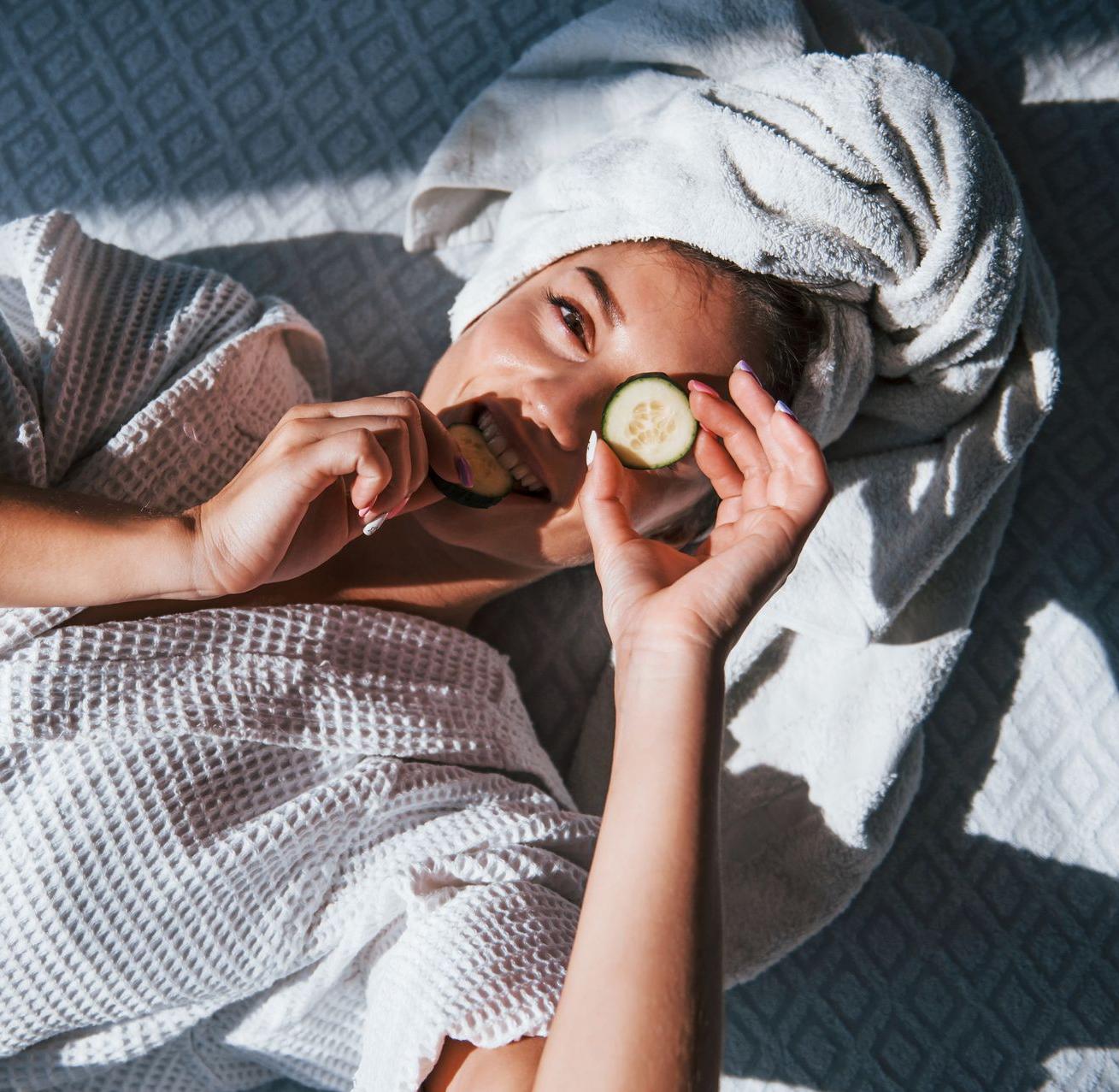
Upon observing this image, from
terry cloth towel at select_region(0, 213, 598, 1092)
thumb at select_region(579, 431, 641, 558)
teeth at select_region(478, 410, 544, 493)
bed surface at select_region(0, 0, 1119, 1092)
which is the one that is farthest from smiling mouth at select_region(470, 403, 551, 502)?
bed surface at select_region(0, 0, 1119, 1092)

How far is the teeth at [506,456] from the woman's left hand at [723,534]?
7 cm

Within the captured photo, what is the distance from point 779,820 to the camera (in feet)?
5.34

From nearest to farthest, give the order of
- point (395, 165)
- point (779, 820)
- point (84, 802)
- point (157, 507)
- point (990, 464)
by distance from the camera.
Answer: point (84, 802), point (157, 507), point (990, 464), point (779, 820), point (395, 165)

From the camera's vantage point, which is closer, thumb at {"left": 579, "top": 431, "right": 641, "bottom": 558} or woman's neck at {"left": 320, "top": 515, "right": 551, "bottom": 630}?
thumb at {"left": 579, "top": 431, "right": 641, "bottom": 558}

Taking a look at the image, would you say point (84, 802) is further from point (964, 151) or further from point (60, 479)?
point (964, 151)

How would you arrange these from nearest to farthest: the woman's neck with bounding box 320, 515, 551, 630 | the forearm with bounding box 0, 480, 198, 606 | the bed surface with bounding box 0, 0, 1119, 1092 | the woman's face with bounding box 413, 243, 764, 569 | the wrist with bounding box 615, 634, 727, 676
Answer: the wrist with bounding box 615, 634, 727, 676 → the forearm with bounding box 0, 480, 198, 606 → the woman's face with bounding box 413, 243, 764, 569 → the woman's neck with bounding box 320, 515, 551, 630 → the bed surface with bounding box 0, 0, 1119, 1092

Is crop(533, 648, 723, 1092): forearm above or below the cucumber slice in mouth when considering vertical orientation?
below

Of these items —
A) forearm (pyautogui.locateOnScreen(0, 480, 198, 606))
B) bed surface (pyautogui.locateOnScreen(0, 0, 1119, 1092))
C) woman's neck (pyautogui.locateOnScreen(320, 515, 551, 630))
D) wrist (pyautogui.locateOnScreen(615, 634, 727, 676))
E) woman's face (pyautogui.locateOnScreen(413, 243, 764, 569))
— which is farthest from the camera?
bed surface (pyautogui.locateOnScreen(0, 0, 1119, 1092))

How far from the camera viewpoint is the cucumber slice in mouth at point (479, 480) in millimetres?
1215

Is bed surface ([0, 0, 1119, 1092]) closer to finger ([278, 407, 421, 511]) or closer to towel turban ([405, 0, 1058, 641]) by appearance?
towel turban ([405, 0, 1058, 641])

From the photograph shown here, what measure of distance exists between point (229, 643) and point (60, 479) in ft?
0.98

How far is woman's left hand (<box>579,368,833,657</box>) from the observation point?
104 cm

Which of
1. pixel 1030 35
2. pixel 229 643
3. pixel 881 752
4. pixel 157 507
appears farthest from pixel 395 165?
pixel 881 752

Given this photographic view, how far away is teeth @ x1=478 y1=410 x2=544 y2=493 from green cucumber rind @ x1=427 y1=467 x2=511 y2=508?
0.05 metres
